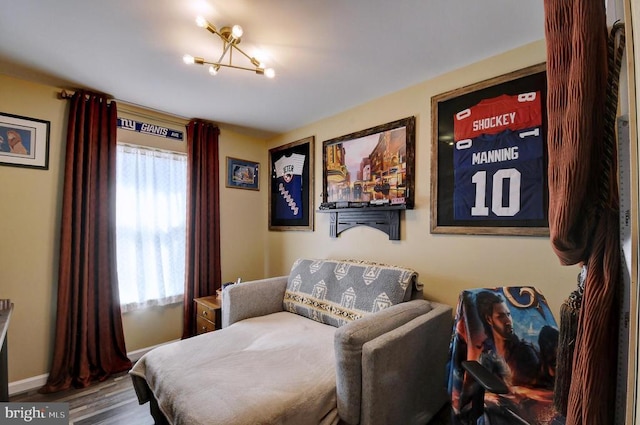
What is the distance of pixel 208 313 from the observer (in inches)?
98.7

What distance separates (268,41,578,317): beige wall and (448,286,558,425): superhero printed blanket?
33 centimetres

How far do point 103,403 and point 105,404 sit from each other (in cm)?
2

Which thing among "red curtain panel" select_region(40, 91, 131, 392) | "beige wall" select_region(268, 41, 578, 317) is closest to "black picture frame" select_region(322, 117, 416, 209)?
"beige wall" select_region(268, 41, 578, 317)

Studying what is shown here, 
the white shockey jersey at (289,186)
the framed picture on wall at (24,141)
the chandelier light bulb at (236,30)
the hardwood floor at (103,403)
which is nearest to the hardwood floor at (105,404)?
the hardwood floor at (103,403)

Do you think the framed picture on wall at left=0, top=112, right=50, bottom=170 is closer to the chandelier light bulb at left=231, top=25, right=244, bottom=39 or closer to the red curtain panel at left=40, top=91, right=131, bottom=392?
the red curtain panel at left=40, top=91, right=131, bottom=392

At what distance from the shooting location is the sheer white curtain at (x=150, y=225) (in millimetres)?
2518

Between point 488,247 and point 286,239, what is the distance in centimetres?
218

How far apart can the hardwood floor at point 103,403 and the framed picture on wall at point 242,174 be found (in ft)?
7.04

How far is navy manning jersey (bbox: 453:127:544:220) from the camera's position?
1.61 meters

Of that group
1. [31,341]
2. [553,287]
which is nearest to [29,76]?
[31,341]

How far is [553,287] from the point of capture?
1.56 metres

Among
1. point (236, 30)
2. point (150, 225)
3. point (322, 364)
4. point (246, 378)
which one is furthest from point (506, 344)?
point (150, 225)

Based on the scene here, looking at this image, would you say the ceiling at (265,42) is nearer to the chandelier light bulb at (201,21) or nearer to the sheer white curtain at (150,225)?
the chandelier light bulb at (201,21)

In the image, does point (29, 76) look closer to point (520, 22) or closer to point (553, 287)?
point (520, 22)
